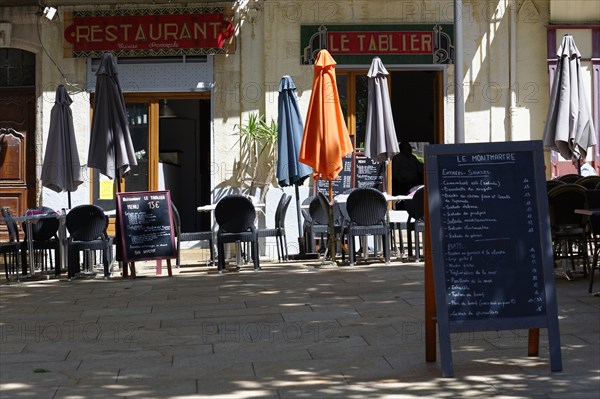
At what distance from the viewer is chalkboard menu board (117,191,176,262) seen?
13258 mm

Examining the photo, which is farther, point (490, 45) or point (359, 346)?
point (490, 45)

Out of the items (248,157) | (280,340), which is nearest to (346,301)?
(280,340)

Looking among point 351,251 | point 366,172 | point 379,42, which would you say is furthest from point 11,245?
point 379,42

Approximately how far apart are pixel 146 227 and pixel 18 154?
19.7 feet

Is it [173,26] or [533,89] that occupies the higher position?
[173,26]

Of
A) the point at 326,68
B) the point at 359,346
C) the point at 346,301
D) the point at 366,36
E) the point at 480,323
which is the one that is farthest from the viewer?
the point at 366,36

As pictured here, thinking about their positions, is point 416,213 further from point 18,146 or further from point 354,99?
point 18,146

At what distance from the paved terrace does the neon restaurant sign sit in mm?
7080

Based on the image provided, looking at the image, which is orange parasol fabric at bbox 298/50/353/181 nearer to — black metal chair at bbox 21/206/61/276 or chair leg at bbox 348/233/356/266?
chair leg at bbox 348/233/356/266

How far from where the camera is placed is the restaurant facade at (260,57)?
59.6ft

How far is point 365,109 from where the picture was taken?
18.4m

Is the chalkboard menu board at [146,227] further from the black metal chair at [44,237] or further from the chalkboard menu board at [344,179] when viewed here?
the chalkboard menu board at [344,179]

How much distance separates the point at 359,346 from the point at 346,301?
2.61m

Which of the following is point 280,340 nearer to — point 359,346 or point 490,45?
point 359,346
